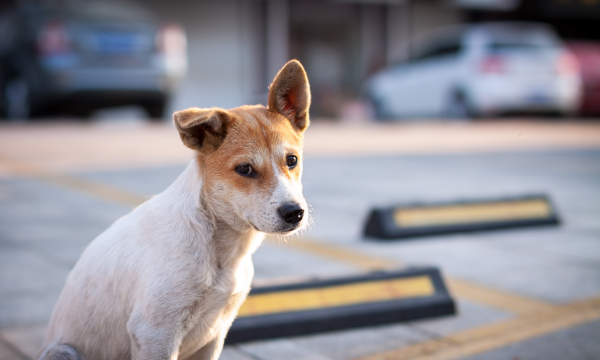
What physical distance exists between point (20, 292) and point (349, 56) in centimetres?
2130

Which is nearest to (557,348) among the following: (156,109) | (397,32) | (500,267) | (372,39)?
(500,267)

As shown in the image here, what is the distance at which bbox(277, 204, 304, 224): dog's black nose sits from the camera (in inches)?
99.0

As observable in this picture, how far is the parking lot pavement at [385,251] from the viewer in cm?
334

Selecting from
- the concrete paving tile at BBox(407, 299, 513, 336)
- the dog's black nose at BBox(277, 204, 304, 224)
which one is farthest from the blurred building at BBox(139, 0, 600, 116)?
the dog's black nose at BBox(277, 204, 304, 224)

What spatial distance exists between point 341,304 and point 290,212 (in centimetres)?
124

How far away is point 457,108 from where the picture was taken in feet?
56.5

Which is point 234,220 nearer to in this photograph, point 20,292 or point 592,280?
point 20,292

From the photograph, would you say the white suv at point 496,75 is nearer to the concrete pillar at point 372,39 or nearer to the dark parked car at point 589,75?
the dark parked car at point 589,75

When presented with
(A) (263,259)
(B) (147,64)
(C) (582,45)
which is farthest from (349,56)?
(A) (263,259)

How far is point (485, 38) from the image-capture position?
16188 millimetres

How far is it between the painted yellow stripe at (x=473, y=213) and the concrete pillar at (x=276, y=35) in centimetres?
1640

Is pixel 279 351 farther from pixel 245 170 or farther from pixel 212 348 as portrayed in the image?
pixel 245 170

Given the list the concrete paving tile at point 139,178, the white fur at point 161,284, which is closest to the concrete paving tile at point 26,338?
the white fur at point 161,284

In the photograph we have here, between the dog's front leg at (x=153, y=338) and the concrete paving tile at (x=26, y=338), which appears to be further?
the concrete paving tile at (x=26, y=338)
